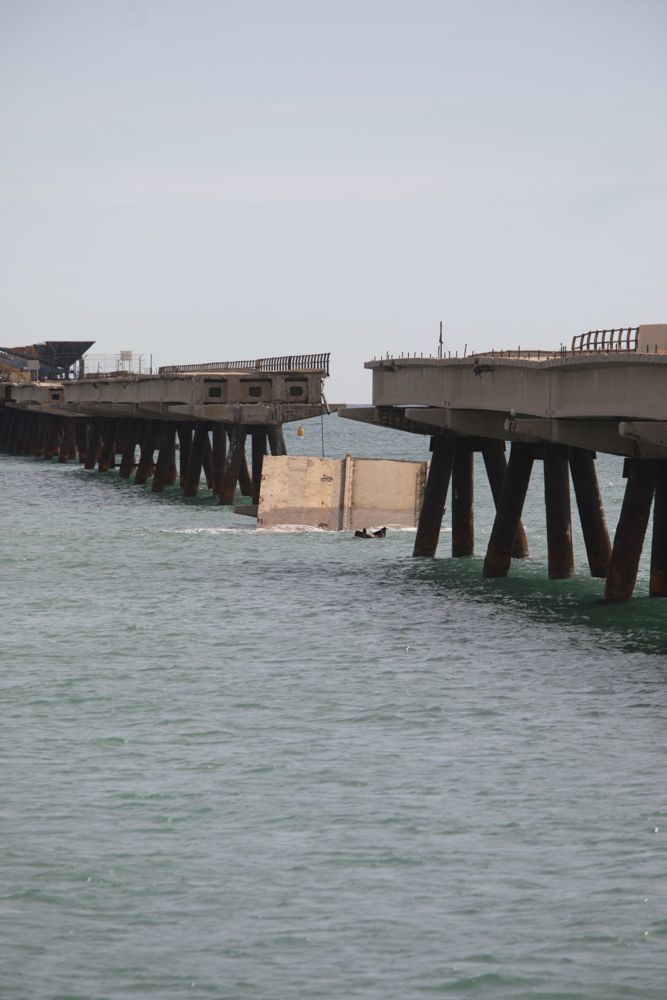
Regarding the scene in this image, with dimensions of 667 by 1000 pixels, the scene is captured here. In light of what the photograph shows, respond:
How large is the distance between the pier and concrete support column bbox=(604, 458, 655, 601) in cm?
2

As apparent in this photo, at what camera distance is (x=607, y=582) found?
102ft

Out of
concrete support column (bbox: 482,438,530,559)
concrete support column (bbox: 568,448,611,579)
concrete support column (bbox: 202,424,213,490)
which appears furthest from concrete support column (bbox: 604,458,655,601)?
concrete support column (bbox: 202,424,213,490)

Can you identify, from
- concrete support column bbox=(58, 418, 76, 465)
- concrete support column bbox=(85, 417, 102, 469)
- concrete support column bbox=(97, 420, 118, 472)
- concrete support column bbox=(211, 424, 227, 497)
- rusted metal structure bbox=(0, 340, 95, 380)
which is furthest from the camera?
rusted metal structure bbox=(0, 340, 95, 380)

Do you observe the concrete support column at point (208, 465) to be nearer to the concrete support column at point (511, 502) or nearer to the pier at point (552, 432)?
the pier at point (552, 432)

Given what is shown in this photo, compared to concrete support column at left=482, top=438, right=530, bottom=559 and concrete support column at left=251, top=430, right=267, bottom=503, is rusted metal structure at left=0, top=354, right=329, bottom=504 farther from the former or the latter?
concrete support column at left=482, top=438, right=530, bottom=559

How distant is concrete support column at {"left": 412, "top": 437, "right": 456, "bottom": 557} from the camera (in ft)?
129

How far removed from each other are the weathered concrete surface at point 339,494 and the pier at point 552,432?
7.18 feet

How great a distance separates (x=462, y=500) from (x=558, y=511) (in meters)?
5.62

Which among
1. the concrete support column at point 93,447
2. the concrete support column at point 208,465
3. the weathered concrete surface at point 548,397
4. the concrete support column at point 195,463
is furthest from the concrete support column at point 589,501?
the concrete support column at point 93,447

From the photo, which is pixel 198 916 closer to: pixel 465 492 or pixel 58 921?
pixel 58 921

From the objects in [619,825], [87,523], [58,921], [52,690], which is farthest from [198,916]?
[87,523]

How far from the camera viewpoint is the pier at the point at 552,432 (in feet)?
93.6

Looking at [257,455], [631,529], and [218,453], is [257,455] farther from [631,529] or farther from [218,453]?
[631,529]

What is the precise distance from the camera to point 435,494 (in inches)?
1544
